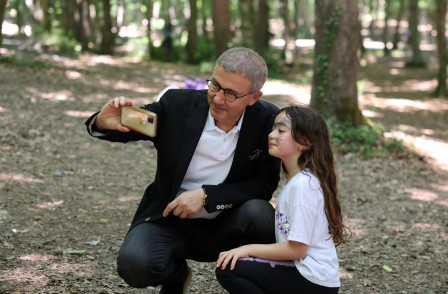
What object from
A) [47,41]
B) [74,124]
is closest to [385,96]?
[74,124]

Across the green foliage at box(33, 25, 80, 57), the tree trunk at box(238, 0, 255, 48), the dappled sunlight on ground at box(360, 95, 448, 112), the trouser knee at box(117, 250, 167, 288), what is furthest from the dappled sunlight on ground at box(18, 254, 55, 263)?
the tree trunk at box(238, 0, 255, 48)

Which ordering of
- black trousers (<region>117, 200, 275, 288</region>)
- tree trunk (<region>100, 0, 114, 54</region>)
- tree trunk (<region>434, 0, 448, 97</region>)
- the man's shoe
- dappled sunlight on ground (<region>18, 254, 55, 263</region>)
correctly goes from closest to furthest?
black trousers (<region>117, 200, 275, 288</region>) → the man's shoe → dappled sunlight on ground (<region>18, 254, 55, 263</region>) → tree trunk (<region>434, 0, 448, 97</region>) → tree trunk (<region>100, 0, 114, 54</region>)

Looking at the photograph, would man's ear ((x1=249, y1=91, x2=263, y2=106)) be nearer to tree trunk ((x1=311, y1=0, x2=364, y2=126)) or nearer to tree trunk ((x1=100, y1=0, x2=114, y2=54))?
tree trunk ((x1=311, y1=0, x2=364, y2=126))

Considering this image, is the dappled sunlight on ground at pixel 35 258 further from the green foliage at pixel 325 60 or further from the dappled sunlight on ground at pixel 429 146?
the dappled sunlight on ground at pixel 429 146

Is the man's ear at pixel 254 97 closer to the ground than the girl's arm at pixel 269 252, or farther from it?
farther from it

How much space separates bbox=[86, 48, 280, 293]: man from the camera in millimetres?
2951

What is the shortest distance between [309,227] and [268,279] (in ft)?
1.21

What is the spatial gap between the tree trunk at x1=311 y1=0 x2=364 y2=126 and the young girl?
6424 mm

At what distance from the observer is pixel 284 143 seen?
9.47ft

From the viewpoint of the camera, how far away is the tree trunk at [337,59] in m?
8.91

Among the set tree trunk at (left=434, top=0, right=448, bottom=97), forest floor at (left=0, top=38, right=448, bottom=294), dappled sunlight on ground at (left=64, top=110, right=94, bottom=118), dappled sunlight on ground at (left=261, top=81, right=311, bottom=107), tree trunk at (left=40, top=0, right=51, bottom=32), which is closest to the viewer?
forest floor at (left=0, top=38, right=448, bottom=294)

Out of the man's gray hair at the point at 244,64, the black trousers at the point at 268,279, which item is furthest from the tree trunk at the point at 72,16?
the black trousers at the point at 268,279

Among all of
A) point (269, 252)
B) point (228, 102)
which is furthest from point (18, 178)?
point (269, 252)

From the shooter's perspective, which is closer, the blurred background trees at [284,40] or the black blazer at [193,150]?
the black blazer at [193,150]
